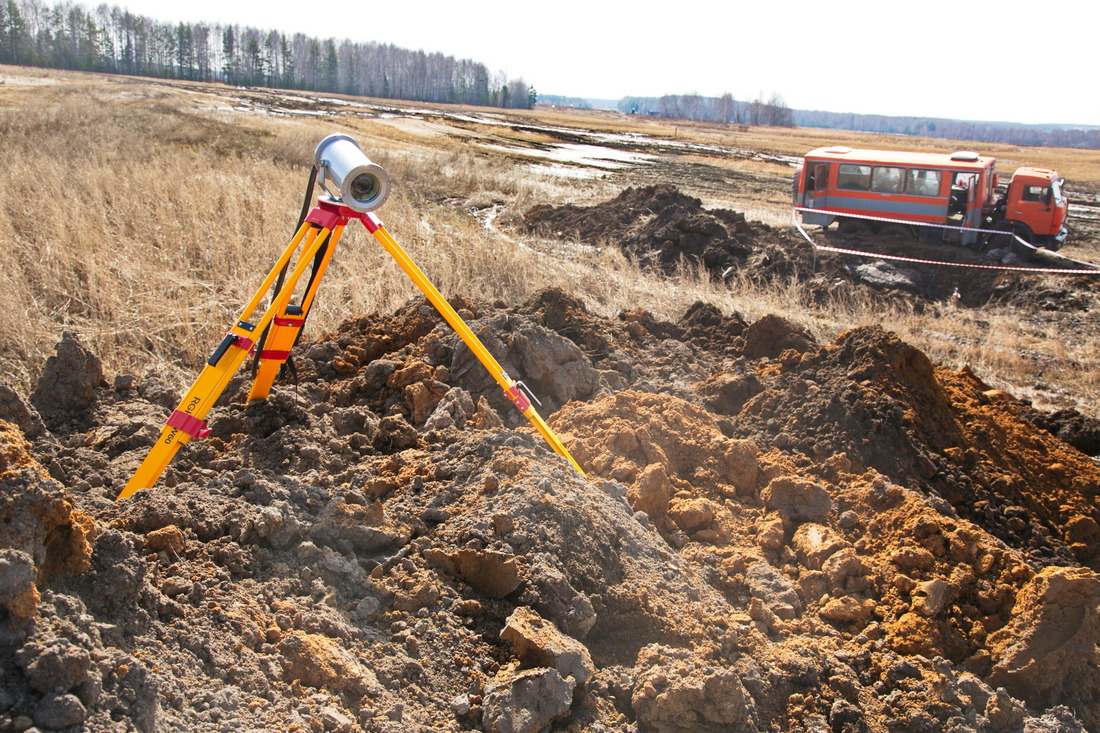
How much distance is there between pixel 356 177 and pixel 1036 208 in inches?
671

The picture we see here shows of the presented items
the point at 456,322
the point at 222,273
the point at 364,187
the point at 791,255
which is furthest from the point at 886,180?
the point at 364,187

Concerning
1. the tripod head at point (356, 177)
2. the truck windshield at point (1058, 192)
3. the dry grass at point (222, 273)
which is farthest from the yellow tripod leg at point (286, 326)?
the truck windshield at point (1058, 192)

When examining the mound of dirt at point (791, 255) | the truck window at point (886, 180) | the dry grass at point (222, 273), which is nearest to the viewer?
the dry grass at point (222, 273)

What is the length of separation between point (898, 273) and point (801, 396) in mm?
10098

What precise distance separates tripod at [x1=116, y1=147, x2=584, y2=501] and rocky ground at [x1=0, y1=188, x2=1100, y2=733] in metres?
0.15

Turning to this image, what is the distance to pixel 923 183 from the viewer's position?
52.9 feet

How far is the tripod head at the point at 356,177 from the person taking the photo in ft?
9.87

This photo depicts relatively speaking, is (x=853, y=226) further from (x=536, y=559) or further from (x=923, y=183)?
(x=536, y=559)

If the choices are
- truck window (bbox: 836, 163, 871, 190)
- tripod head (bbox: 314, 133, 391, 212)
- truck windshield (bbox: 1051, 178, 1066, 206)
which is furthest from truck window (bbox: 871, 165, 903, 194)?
tripod head (bbox: 314, 133, 391, 212)

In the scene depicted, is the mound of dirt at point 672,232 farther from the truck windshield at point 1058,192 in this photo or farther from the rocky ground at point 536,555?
the rocky ground at point 536,555

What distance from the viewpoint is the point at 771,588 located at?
3.23 metres

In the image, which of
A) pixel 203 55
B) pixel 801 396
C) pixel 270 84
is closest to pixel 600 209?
pixel 801 396

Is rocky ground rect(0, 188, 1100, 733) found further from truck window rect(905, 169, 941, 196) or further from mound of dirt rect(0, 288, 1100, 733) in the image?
truck window rect(905, 169, 941, 196)

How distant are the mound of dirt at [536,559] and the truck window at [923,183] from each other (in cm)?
1282
